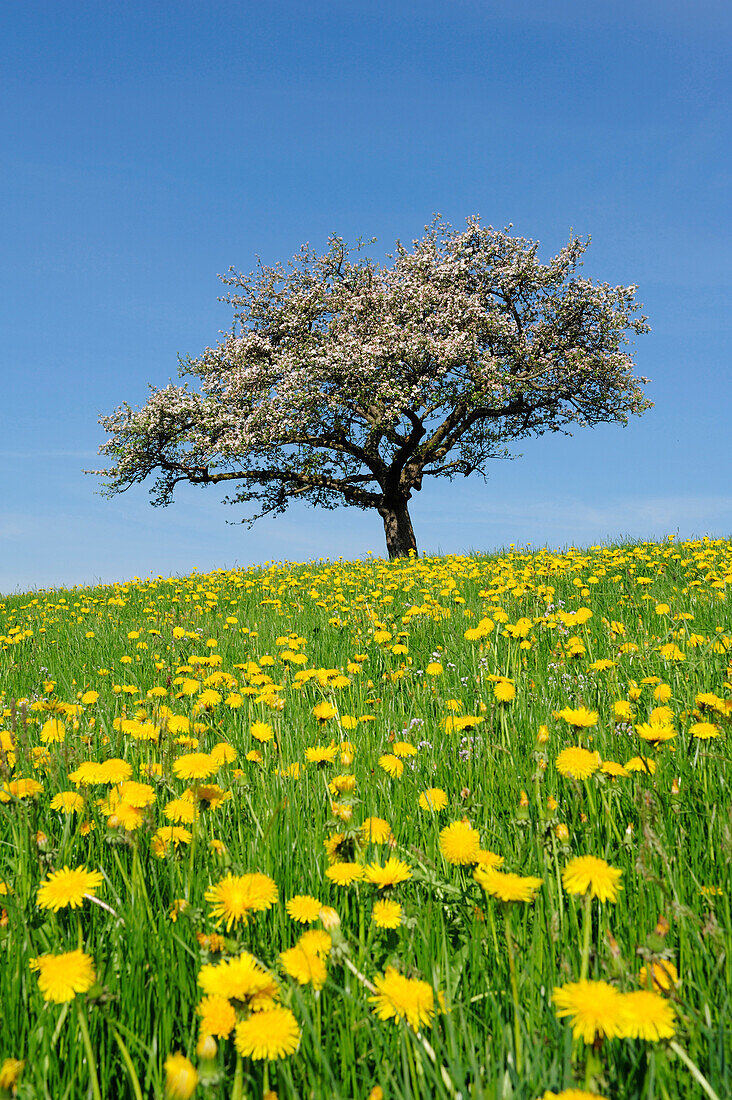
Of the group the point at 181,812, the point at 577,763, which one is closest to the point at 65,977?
the point at 181,812

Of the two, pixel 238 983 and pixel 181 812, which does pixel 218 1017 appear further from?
pixel 181 812

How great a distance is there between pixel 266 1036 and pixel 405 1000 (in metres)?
0.25

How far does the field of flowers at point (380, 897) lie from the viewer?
1242mm

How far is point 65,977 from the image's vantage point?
4.18 ft

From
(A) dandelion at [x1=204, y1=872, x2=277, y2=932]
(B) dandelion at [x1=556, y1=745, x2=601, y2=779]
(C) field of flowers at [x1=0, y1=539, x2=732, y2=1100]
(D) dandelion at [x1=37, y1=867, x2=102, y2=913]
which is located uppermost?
(B) dandelion at [x1=556, y1=745, x2=601, y2=779]

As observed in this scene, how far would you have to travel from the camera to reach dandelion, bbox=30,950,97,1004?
125cm

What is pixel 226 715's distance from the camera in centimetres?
413

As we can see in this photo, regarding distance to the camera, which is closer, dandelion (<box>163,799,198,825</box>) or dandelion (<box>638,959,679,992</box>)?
dandelion (<box>638,959,679,992</box>)

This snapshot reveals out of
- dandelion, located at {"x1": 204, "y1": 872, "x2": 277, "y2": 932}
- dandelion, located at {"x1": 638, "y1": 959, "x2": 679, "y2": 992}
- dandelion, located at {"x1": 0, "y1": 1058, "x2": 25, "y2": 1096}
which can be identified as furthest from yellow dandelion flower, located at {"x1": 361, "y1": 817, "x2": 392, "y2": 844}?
dandelion, located at {"x1": 0, "y1": 1058, "x2": 25, "y2": 1096}

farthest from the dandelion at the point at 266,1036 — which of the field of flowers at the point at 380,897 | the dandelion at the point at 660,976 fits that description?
the dandelion at the point at 660,976

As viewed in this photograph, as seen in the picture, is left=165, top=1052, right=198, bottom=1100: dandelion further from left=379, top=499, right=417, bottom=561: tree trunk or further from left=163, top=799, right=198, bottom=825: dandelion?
left=379, top=499, right=417, bottom=561: tree trunk

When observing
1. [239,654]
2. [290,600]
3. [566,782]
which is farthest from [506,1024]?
[290,600]

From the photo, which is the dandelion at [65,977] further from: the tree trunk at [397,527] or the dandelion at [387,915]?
the tree trunk at [397,527]

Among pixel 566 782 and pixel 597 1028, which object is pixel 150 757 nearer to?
pixel 566 782
